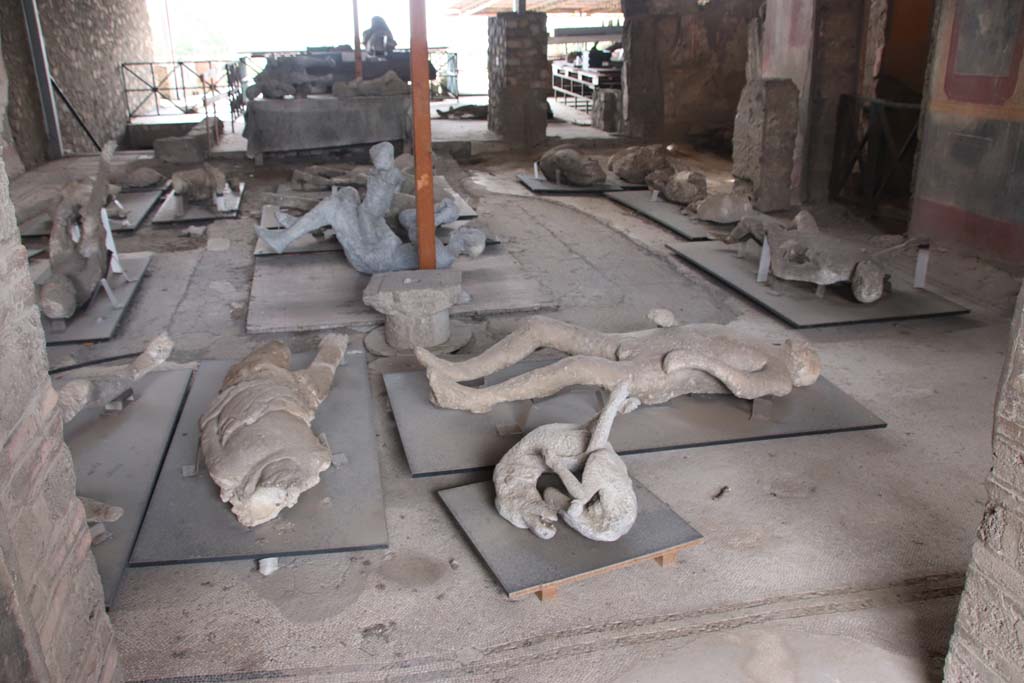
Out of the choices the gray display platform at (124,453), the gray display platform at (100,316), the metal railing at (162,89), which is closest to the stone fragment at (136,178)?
the gray display platform at (100,316)

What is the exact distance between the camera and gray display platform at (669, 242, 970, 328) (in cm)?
589

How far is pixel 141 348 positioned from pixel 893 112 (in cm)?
841

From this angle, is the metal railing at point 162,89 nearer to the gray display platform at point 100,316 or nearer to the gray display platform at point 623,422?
the gray display platform at point 100,316

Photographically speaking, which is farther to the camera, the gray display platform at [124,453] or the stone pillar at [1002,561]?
the gray display platform at [124,453]

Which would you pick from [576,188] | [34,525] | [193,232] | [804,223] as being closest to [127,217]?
[193,232]

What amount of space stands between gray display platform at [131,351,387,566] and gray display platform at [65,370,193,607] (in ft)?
0.21

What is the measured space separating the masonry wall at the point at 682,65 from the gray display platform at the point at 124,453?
1102 centimetres

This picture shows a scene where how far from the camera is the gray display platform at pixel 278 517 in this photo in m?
3.34

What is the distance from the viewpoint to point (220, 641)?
9.77 feet

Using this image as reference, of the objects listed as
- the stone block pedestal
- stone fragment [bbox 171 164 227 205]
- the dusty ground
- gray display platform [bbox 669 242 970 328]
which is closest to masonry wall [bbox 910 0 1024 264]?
gray display platform [bbox 669 242 970 328]

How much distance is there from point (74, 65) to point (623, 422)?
12.7 metres

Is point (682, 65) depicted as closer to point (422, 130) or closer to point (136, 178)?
point (136, 178)

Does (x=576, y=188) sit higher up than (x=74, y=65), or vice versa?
(x=74, y=65)

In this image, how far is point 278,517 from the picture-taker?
3.56 meters
